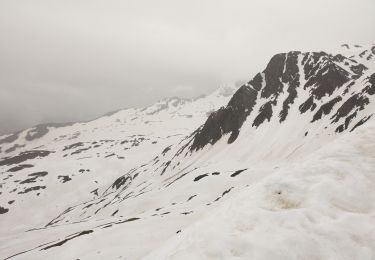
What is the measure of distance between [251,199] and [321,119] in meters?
90.4

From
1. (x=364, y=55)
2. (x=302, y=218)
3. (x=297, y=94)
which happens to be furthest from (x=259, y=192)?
(x=364, y=55)

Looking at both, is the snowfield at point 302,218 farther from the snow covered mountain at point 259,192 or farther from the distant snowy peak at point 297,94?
the distant snowy peak at point 297,94

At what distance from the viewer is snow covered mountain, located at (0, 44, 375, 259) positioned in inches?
340

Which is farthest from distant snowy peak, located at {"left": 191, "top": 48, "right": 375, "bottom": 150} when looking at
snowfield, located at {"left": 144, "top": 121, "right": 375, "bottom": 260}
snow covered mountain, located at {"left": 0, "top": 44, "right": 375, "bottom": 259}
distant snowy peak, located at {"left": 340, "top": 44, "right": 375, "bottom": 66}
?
snowfield, located at {"left": 144, "top": 121, "right": 375, "bottom": 260}

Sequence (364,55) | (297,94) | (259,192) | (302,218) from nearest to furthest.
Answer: (302,218) < (259,192) < (297,94) < (364,55)

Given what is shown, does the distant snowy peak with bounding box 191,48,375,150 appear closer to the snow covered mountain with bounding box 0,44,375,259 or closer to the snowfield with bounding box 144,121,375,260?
the snow covered mountain with bounding box 0,44,375,259

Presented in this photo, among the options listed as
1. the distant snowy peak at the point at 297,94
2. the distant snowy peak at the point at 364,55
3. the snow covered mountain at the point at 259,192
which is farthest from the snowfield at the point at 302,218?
the distant snowy peak at the point at 364,55

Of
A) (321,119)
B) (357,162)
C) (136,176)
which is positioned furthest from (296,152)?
(136,176)

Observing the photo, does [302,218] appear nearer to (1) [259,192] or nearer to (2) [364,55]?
(1) [259,192]

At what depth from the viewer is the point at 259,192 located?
1137 cm

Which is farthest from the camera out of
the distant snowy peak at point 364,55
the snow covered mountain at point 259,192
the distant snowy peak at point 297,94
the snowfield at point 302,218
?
the distant snowy peak at point 364,55

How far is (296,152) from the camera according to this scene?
81.8 metres

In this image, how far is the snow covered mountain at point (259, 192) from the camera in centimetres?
865

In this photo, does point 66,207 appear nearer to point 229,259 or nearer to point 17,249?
point 17,249
